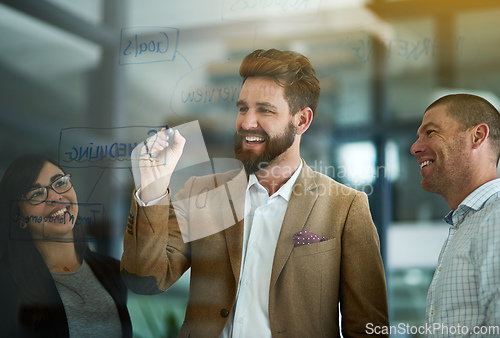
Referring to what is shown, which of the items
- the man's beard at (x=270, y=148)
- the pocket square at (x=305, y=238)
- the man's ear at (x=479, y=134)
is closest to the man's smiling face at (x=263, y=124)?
the man's beard at (x=270, y=148)

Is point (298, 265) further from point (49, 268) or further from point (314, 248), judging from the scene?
point (49, 268)

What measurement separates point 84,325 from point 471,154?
5.13 ft

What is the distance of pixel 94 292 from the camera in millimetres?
1963

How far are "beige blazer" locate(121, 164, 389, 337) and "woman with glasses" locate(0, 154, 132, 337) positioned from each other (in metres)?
0.23

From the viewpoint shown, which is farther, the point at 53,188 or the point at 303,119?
the point at 53,188

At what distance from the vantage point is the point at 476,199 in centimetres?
148

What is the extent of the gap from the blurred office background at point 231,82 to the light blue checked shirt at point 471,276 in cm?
21

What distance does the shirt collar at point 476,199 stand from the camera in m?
1.47

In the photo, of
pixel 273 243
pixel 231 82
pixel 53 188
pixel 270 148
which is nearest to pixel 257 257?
pixel 273 243

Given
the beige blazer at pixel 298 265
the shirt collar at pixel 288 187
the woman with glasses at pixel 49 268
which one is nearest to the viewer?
the beige blazer at pixel 298 265

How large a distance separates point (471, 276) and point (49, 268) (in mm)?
1577

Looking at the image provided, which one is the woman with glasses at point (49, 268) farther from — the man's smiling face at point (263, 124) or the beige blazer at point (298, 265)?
the man's smiling face at point (263, 124)

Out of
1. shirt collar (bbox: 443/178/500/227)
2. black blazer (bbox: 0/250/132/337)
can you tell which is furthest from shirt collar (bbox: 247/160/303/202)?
black blazer (bbox: 0/250/132/337)

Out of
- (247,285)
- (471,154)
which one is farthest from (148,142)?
(471,154)
